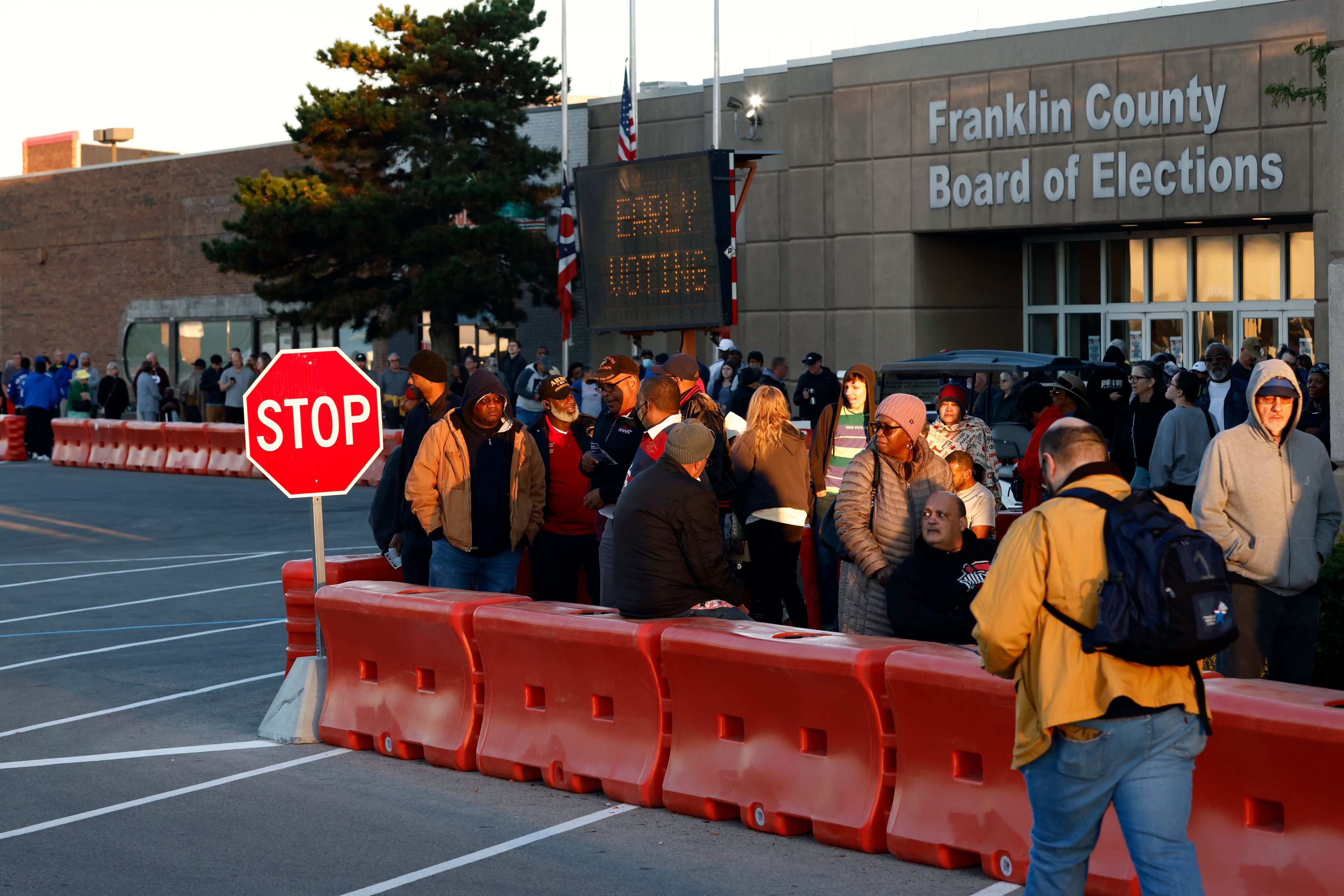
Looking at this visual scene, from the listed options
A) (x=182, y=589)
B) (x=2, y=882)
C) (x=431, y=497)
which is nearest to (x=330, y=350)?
(x=431, y=497)

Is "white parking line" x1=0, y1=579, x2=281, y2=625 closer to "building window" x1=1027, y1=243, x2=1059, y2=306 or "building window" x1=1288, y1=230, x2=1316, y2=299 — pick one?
"building window" x1=1288, y1=230, x2=1316, y2=299

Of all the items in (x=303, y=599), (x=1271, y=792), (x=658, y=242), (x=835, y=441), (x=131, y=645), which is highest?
(x=658, y=242)

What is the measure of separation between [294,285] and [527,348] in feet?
19.5

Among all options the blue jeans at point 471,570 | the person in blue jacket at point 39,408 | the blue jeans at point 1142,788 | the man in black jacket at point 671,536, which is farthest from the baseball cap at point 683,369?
the person in blue jacket at point 39,408

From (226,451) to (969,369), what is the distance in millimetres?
12962

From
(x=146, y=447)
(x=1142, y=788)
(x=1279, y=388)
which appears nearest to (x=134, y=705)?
(x=1279, y=388)

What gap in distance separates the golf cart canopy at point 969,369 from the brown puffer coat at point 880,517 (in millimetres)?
12055

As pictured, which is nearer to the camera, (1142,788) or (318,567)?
(1142,788)

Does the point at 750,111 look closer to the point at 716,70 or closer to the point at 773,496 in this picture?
the point at 716,70

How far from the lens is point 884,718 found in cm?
635

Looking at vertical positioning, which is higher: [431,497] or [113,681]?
[431,497]

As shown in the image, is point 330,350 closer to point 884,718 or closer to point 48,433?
point 884,718

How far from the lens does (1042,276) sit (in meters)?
32.4

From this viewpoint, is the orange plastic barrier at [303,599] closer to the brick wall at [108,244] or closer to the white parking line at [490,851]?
the white parking line at [490,851]
